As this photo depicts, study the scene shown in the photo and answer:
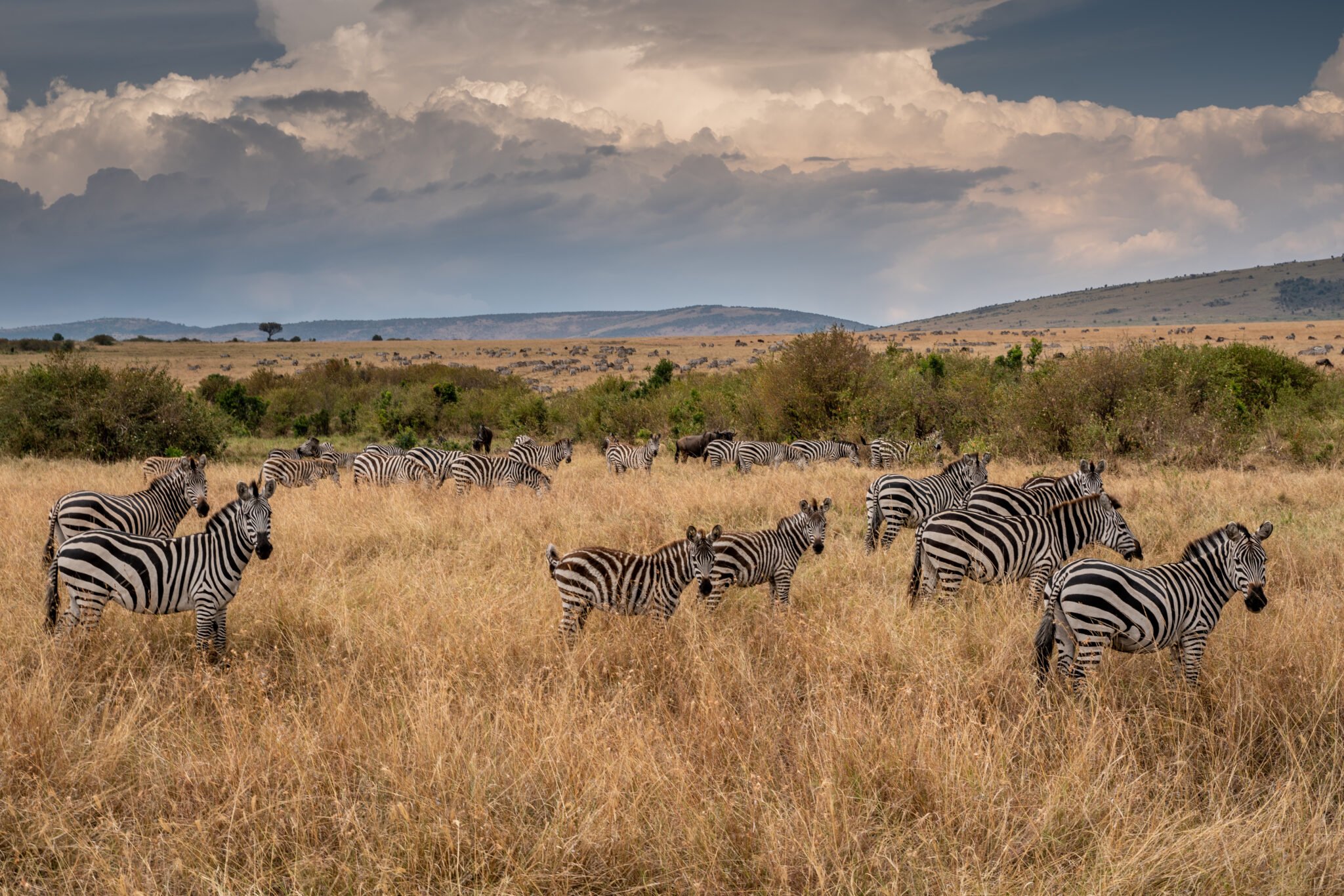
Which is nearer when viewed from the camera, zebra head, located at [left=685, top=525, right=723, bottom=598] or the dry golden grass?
the dry golden grass

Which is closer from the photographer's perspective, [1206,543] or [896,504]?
[1206,543]

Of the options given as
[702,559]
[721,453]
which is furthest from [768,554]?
[721,453]

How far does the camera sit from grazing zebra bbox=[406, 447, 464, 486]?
17.9m

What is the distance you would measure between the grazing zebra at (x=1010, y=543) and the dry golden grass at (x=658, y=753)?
0.32 m

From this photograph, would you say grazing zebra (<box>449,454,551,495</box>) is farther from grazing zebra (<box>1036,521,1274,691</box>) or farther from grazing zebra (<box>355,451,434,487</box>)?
grazing zebra (<box>1036,521,1274,691</box>)

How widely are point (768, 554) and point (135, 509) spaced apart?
8.19 metres

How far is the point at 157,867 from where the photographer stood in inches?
152

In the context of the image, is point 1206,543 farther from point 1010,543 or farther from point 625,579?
point 625,579

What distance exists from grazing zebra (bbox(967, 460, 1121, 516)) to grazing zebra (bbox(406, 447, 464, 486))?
37.9 ft

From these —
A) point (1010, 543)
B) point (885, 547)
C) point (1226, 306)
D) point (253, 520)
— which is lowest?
point (885, 547)

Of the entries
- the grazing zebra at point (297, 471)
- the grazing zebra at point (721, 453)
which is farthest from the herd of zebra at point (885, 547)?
the grazing zebra at point (721, 453)

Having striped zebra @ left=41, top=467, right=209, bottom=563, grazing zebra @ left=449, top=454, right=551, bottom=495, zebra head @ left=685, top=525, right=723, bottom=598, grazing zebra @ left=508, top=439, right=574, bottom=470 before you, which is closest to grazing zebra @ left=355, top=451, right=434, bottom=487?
grazing zebra @ left=449, top=454, right=551, bottom=495

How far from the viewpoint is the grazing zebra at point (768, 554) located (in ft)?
25.7

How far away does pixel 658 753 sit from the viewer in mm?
4898
